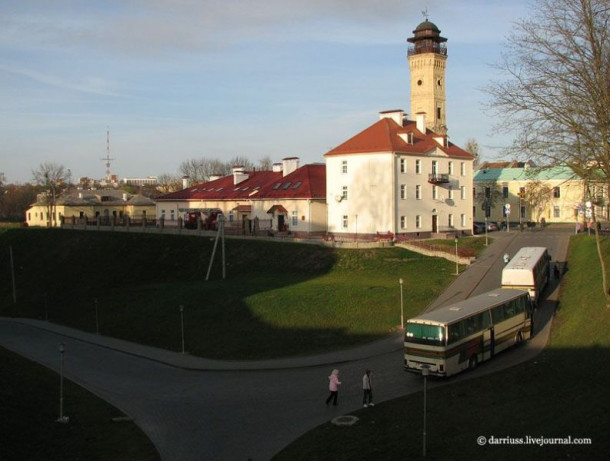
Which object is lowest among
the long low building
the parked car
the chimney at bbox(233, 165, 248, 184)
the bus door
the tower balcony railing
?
the bus door

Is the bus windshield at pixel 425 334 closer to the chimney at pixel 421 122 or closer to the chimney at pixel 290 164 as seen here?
the chimney at pixel 421 122

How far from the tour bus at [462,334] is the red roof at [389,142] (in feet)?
104

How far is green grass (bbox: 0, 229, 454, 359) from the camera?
34.1m

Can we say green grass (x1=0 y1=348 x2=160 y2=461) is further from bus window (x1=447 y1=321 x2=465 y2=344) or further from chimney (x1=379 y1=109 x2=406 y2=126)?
chimney (x1=379 y1=109 x2=406 y2=126)

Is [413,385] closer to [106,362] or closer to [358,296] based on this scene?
[358,296]

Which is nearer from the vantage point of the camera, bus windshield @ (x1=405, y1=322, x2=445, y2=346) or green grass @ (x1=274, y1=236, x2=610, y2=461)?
green grass @ (x1=274, y1=236, x2=610, y2=461)

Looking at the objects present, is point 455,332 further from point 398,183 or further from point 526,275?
point 398,183

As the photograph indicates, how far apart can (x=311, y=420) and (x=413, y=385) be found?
494 cm

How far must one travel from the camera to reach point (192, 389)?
26.8 metres

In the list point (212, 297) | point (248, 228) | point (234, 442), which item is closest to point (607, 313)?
point (234, 442)

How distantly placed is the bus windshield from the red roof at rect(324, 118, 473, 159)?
34.8 m

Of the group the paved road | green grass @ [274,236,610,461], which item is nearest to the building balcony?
the paved road

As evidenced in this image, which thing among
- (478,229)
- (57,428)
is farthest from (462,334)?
(478,229)

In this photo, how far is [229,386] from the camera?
26891 millimetres
